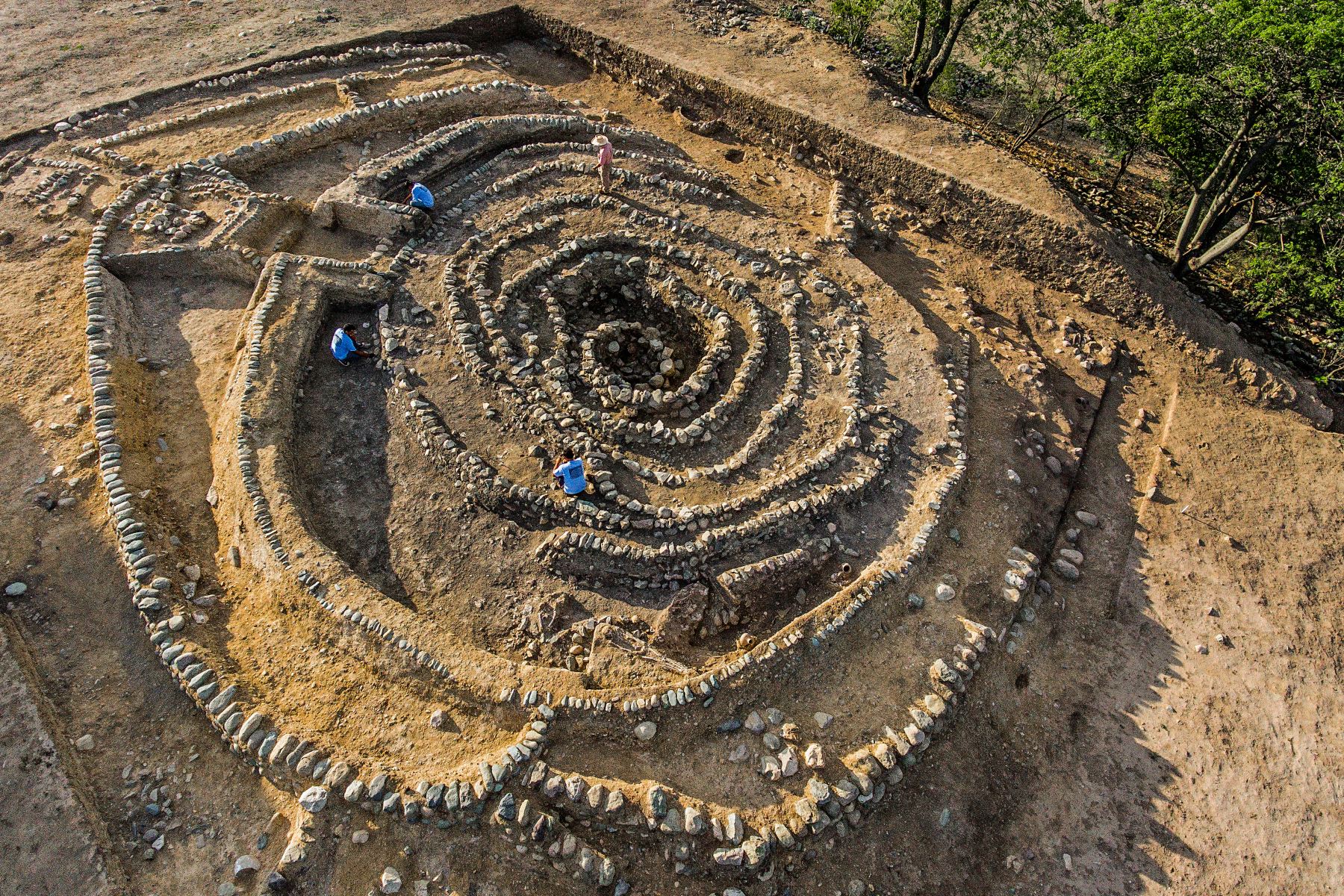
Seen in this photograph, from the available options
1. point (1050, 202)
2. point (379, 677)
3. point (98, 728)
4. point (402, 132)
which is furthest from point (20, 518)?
point (1050, 202)

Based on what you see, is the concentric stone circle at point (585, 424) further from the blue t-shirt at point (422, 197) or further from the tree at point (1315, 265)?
the tree at point (1315, 265)

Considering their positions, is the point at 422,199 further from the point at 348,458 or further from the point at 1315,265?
the point at 1315,265

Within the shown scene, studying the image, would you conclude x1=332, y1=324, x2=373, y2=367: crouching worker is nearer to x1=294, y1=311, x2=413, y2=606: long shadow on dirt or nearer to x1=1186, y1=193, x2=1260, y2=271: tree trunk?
x1=294, y1=311, x2=413, y2=606: long shadow on dirt

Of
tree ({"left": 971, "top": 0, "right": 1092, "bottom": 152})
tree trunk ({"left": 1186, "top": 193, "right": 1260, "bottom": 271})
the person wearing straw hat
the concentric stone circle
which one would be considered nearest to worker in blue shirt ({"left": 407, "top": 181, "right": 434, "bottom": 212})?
the concentric stone circle

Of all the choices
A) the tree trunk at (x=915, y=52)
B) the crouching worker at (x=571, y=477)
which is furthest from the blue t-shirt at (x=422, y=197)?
the tree trunk at (x=915, y=52)

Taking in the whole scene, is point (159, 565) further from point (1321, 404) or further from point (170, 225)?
point (1321, 404)

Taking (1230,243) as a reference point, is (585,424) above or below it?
below

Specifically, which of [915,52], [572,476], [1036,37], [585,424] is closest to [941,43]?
[915,52]
